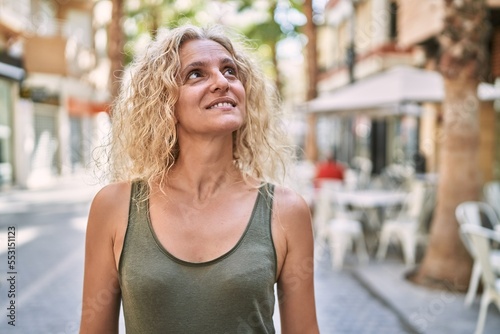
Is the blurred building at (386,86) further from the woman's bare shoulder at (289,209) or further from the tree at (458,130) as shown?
the woman's bare shoulder at (289,209)

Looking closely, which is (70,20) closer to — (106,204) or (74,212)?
(74,212)

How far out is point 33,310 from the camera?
536 centimetres

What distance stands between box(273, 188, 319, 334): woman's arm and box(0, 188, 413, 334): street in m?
1.90

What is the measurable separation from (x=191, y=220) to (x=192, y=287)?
24 cm

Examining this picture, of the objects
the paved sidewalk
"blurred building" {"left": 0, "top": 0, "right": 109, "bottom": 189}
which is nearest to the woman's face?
the paved sidewalk

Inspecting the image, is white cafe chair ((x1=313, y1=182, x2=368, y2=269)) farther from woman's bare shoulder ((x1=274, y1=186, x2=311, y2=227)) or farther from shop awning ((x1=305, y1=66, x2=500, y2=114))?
woman's bare shoulder ((x1=274, y1=186, x2=311, y2=227))

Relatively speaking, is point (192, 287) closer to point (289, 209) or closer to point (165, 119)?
point (289, 209)

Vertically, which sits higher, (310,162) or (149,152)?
(149,152)

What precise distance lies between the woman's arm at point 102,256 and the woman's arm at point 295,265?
19.9 inches

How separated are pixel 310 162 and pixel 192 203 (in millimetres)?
12712

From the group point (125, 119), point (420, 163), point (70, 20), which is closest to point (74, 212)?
point (420, 163)

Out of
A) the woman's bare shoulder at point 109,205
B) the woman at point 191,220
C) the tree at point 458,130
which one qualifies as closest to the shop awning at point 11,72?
the tree at point 458,130

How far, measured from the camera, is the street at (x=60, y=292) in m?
4.92

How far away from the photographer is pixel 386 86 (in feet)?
28.7
